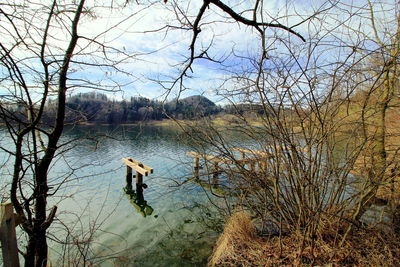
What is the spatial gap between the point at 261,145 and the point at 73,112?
9.08ft

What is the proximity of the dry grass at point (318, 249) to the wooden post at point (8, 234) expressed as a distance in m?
2.80

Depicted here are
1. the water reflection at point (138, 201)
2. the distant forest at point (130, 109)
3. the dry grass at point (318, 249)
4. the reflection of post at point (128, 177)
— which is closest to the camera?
the distant forest at point (130, 109)

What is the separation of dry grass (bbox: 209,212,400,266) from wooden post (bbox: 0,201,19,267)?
110 inches

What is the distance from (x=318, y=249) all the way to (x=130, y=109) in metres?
3.29

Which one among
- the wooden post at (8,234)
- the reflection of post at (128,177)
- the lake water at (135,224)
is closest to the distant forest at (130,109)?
the lake water at (135,224)

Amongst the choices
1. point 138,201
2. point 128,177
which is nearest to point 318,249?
point 138,201

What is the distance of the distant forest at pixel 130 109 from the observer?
2.64 m

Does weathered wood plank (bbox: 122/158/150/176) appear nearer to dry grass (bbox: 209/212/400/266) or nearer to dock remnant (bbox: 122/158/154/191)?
dock remnant (bbox: 122/158/154/191)

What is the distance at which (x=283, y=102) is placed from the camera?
3.18m

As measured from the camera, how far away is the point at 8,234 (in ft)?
7.04

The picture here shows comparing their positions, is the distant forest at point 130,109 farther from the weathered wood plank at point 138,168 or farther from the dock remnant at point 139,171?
the dock remnant at point 139,171

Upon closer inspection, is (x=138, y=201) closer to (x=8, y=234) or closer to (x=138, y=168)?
(x=138, y=168)

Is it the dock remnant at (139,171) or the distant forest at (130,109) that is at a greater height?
the distant forest at (130,109)

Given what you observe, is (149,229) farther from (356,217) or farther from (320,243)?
(356,217)
